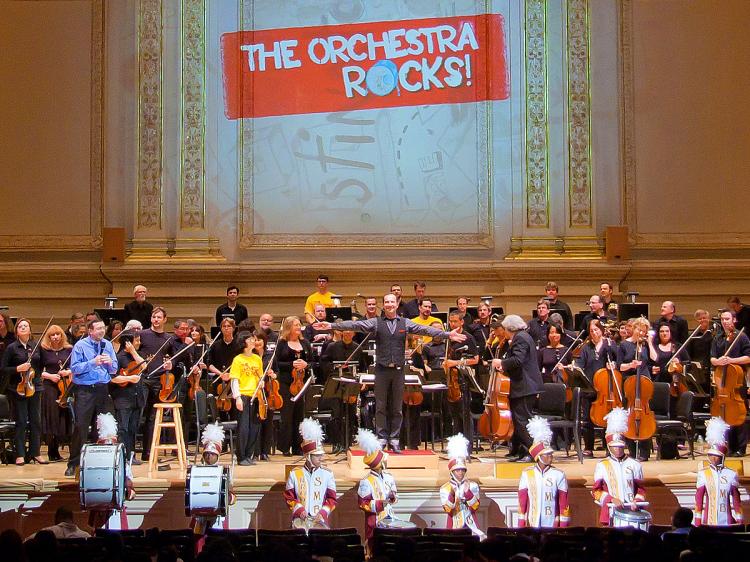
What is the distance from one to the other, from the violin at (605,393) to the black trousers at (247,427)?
359 cm

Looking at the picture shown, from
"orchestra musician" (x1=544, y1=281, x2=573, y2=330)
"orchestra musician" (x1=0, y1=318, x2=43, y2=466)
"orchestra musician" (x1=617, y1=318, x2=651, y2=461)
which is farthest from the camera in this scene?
"orchestra musician" (x1=544, y1=281, x2=573, y2=330)

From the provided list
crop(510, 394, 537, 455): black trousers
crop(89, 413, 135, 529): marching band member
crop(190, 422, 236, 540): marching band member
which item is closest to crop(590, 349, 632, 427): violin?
crop(510, 394, 537, 455): black trousers

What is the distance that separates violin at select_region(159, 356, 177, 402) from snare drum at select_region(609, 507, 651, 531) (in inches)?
203

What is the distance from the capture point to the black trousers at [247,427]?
40.0 ft

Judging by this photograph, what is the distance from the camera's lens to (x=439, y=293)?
16.5 m

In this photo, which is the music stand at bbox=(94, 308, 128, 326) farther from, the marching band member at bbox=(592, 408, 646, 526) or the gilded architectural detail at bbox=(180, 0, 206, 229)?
the marching band member at bbox=(592, 408, 646, 526)

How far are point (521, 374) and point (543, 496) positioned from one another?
259cm

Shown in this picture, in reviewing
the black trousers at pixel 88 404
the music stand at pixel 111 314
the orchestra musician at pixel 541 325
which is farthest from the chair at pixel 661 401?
the music stand at pixel 111 314

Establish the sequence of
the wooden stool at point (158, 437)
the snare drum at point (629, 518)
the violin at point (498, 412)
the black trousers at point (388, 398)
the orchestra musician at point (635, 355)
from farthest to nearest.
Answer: the orchestra musician at point (635, 355) → the wooden stool at point (158, 437) → the black trousers at point (388, 398) → the violin at point (498, 412) → the snare drum at point (629, 518)

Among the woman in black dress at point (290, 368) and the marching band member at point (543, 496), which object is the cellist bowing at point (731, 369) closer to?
the marching band member at point (543, 496)

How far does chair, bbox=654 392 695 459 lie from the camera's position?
12055 millimetres

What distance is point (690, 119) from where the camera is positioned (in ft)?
54.6

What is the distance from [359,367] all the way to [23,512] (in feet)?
13.5

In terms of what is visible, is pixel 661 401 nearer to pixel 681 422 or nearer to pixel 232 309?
pixel 681 422
